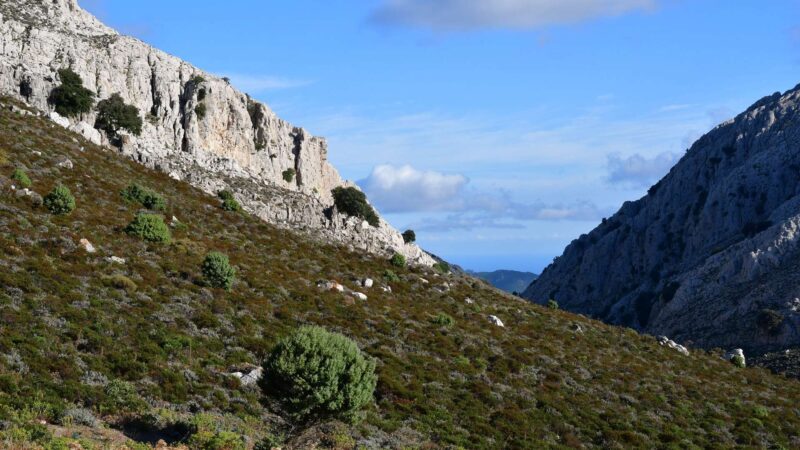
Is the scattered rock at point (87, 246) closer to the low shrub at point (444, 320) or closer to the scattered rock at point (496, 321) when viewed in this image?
the low shrub at point (444, 320)

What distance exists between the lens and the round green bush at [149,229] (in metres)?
46.2

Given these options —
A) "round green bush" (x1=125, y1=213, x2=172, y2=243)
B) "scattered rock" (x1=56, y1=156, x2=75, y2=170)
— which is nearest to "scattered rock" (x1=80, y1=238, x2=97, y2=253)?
"round green bush" (x1=125, y1=213, x2=172, y2=243)

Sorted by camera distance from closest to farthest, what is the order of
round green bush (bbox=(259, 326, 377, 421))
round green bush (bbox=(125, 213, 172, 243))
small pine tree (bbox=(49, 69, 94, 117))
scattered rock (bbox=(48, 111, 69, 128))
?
round green bush (bbox=(259, 326, 377, 421)), round green bush (bbox=(125, 213, 172, 243)), scattered rock (bbox=(48, 111, 69, 128)), small pine tree (bbox=(49, 69, 94, 117))

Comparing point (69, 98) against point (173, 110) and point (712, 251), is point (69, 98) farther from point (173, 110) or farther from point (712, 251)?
point (712, 251)

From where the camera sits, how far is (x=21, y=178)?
155ft

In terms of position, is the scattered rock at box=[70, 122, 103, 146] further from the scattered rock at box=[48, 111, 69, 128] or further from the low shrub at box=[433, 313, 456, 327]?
the low shrub at box=[433, 313, 456, 327]

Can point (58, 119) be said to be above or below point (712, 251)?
above

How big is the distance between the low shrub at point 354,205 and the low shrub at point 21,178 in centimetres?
6530

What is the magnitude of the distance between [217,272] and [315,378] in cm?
1959

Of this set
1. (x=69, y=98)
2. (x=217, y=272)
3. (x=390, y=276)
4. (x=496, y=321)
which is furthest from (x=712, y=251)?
(x=217, y=272)

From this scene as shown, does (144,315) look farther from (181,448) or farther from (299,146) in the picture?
(299,146)

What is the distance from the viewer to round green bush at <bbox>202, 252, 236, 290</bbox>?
42.5 metres

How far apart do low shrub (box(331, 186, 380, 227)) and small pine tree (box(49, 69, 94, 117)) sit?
42382 mm

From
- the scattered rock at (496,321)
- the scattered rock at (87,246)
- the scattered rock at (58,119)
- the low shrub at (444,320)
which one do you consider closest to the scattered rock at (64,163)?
the scattered rock at (87,246)
